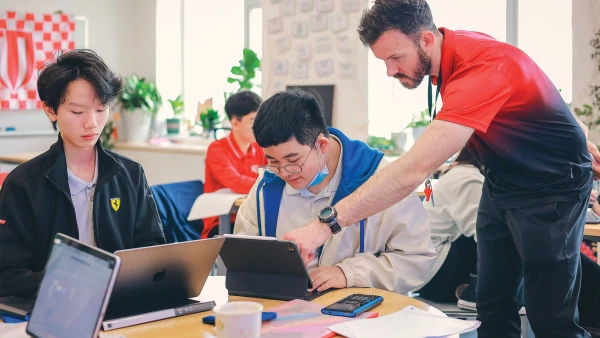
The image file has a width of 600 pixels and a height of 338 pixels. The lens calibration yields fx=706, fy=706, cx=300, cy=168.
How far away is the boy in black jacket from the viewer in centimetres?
175

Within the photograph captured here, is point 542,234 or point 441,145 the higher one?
point 441,145

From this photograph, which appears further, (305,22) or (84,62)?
(305,22)

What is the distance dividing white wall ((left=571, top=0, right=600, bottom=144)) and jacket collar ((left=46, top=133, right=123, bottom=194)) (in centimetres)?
299

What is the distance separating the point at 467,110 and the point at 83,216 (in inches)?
40.8

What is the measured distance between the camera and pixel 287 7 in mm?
5230

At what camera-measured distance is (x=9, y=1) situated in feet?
19.6

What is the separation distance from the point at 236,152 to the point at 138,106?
2506 mm

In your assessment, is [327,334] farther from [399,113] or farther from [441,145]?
[399,113]

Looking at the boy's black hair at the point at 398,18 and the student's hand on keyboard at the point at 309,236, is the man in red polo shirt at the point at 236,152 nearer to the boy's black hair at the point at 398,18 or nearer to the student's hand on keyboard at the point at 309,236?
the boy's black hair at the point at 398,18

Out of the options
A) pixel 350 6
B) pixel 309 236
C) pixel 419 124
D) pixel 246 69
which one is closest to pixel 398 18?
pixel 309 236

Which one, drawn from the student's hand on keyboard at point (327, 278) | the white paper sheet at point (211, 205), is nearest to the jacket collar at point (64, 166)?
the student's hand on keyboard at point (327, 278)

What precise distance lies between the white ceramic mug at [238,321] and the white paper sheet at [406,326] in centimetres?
23

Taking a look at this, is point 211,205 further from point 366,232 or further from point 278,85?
point 278,85

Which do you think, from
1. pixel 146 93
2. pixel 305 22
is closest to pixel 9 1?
pixel 146 93
